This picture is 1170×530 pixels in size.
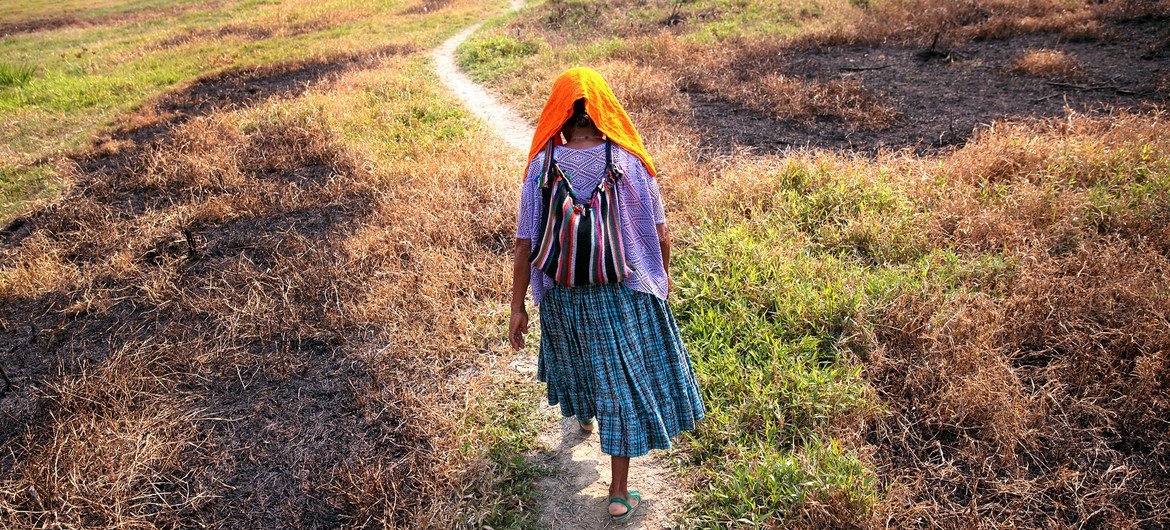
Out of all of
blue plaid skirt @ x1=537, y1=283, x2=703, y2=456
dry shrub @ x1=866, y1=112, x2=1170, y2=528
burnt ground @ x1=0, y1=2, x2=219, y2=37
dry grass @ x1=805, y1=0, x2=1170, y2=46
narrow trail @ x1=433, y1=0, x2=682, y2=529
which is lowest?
narrow trail @ x1=433, y1=0, x2=682, y2=529

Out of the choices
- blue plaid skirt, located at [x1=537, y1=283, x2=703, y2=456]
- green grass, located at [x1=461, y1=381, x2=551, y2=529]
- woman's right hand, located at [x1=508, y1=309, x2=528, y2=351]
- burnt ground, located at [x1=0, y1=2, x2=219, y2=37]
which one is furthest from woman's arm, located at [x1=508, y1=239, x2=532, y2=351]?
burnt ground, located at [x1=0, y1=2, x2=219, y2=37]

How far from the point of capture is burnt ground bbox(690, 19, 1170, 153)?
21.9ft

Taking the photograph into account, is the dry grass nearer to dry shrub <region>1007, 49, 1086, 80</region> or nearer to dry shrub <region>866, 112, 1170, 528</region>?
dry shrub <region>1007, 49, 1086, 80</region>

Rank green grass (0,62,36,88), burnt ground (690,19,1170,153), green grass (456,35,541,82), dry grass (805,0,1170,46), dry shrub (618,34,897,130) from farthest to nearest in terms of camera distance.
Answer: green grass (0,62,36,88)
green grass (456,35,541,82)
dry grass (805,0,1170,46)
dry shrub (618,34,897,130)
burnt ground (690,19,1170,153)

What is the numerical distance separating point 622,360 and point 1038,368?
2.54m

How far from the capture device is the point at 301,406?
12.3ft

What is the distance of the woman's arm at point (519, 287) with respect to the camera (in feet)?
A: 8.48

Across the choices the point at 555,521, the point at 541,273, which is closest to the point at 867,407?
the point at 555,521

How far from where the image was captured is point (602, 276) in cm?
243

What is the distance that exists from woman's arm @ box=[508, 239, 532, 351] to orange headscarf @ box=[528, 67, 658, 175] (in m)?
0.40

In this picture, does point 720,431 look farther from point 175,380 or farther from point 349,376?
point 175,380

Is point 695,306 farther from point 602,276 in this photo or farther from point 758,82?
point 758,82

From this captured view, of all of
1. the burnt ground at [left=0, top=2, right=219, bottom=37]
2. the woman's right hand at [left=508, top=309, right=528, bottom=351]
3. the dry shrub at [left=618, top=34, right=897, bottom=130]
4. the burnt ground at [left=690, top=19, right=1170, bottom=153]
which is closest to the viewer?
the woman's right hand at [left=508, top=309, right=528, bottom=351]

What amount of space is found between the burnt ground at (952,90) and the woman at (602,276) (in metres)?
4.51
